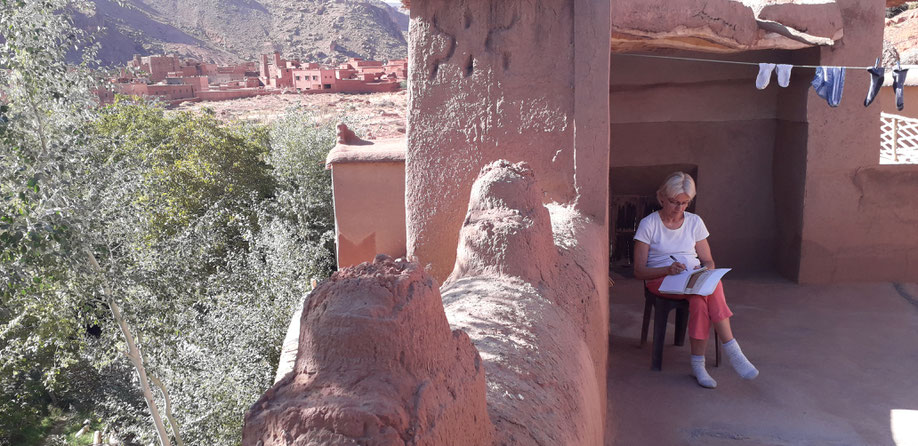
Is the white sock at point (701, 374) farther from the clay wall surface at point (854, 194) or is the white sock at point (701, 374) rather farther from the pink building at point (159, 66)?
the pink building at point (159, 66)

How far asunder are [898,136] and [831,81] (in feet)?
11.3

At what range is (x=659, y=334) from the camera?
4.14 m

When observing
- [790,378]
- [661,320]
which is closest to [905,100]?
[790,378]

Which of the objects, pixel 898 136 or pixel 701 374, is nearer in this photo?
pixel 701 374

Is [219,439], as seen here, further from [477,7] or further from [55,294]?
[477,7]

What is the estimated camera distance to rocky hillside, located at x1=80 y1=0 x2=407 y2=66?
159 ft

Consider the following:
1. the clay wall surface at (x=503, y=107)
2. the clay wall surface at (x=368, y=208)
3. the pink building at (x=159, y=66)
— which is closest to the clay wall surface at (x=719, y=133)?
the clay wall surface at (x=368, y=208)

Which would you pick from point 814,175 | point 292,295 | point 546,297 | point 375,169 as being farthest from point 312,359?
point 292,295

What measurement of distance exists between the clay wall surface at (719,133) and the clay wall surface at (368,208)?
2.56m

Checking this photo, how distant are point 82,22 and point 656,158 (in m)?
44.6

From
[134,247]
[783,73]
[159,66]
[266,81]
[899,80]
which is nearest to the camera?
[783,73]

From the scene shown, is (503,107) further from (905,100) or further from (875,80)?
(905,100)

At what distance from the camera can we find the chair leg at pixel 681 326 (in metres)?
4.48

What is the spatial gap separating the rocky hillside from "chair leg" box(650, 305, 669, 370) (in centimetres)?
4673
